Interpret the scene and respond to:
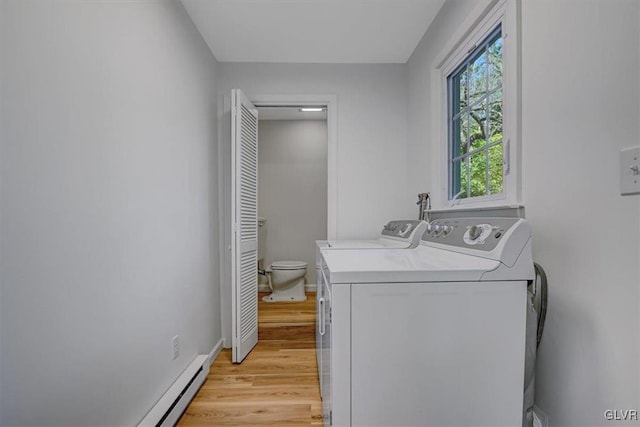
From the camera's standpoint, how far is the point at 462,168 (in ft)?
6.36

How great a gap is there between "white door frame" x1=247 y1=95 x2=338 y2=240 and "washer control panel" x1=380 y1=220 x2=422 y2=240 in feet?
1.59

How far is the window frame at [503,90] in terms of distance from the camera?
1.27m

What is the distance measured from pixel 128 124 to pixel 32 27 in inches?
18.8

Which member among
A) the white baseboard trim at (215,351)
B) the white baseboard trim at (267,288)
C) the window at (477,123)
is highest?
the window at (477,123)

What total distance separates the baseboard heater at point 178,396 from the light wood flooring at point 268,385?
6 centimetres

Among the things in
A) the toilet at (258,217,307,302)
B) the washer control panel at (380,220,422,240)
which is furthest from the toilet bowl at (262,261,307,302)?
the washer control panel at (380,220,422,240)

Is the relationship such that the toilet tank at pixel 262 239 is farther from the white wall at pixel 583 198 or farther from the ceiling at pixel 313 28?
the white wall at pixel 583 198

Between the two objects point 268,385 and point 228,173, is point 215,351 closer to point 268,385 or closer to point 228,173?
point 268,385

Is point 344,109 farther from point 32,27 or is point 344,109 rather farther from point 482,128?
point 32,27

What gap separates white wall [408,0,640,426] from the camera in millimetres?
832

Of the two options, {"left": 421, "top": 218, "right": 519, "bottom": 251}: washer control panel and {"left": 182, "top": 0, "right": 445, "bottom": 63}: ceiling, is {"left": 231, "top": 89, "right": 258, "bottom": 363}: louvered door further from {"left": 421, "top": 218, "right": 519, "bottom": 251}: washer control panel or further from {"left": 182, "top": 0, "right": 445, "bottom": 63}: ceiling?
{"left": 421, "top": 218, "right": 519, "bottom": 251}: washer control panel

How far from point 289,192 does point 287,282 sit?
3.95 ft

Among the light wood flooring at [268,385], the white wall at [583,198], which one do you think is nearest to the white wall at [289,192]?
the light wood flooring at [268,385]

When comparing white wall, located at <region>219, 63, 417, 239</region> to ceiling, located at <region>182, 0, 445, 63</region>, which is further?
white wall, located at <region>219, 63, 417, 239</region>
